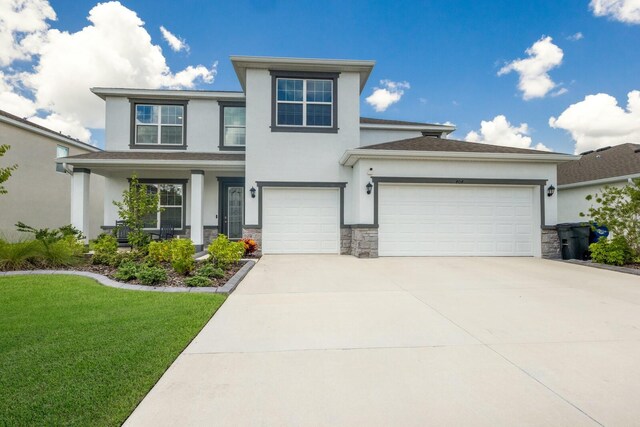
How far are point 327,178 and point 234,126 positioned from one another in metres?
5.01

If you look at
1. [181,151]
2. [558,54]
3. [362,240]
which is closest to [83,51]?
[181,151]

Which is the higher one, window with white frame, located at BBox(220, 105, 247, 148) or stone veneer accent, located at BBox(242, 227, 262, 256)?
window with white frame, located at BBox(220, 105, 247, 148)

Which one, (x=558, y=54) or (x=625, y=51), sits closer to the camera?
(x=625, y=51)

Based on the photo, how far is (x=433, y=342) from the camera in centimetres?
329

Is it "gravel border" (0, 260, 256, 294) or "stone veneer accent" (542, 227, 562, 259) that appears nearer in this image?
"gravel border" (0, 260, 256, 294)

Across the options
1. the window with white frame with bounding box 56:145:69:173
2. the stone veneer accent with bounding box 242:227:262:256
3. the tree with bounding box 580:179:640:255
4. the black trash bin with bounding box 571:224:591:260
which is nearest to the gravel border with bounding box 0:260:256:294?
the stone veneer accent with bounding box 242:227:262:256

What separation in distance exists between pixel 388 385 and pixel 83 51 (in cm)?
1685

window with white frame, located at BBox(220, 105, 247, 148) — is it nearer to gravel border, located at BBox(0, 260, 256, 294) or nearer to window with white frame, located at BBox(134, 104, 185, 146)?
window with white frame, located at BBox(134, 104, 185, 146)

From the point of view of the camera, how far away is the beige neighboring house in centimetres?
1263

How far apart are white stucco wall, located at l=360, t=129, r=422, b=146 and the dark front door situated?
5672 mm

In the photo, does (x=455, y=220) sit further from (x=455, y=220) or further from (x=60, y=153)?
(x=60, y=153)

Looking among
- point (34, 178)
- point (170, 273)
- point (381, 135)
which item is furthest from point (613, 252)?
point (34, 178)

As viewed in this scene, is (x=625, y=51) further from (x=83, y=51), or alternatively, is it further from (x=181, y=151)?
(x=83, y=51)

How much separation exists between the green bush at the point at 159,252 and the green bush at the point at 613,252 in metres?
10.9
